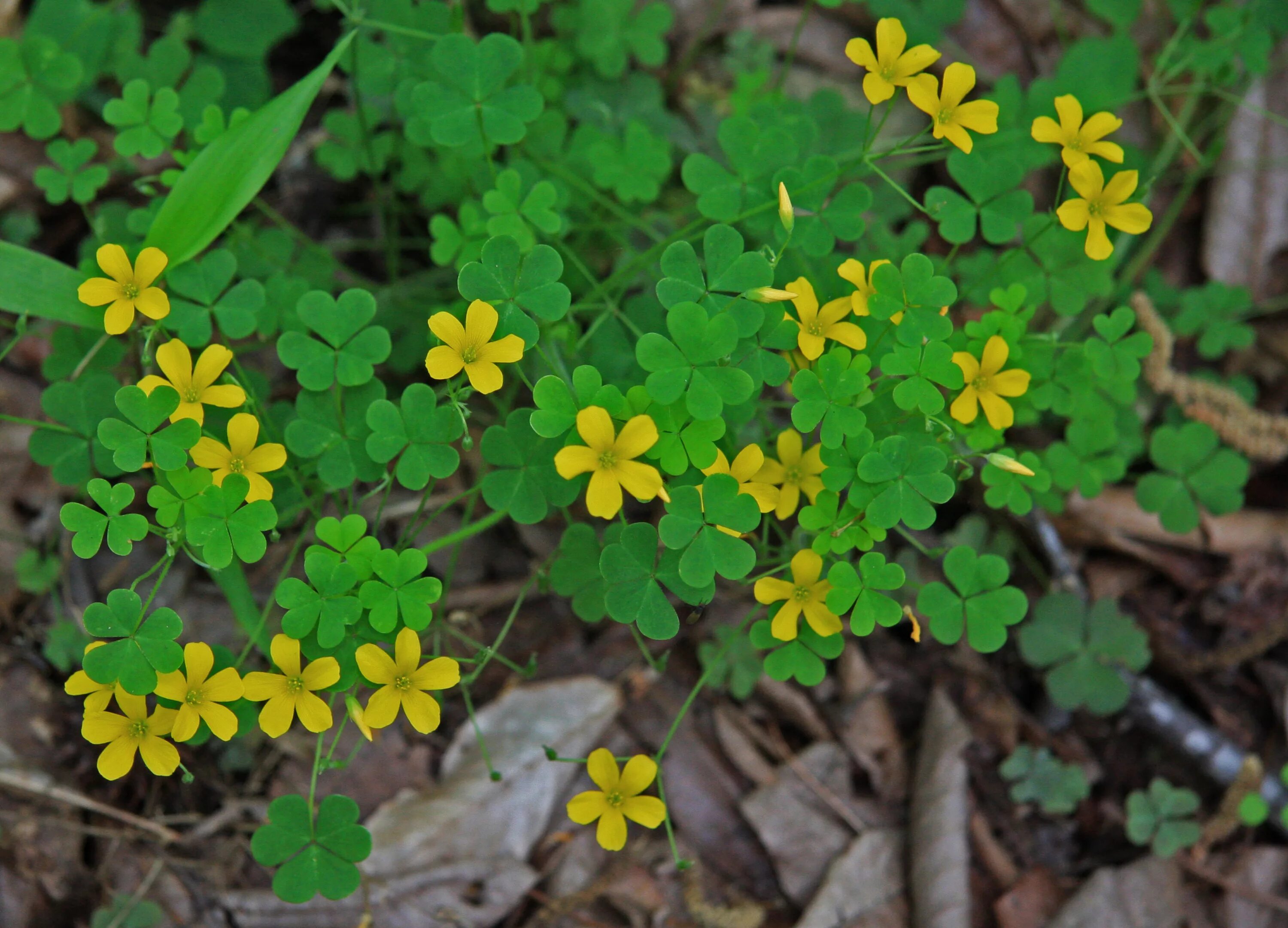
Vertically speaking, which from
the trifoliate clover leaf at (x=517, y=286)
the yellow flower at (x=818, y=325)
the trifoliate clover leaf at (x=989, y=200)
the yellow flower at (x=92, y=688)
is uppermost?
the trifoliate clover leaf at (x=989, y=200)

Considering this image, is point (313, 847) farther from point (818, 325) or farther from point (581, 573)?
point (818, 325)

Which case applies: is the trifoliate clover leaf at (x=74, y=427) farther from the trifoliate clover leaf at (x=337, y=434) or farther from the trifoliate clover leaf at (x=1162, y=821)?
the trifoliate clover leaf at (x=1162, y=821)

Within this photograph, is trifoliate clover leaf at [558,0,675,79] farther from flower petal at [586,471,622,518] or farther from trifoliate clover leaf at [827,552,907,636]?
trifoliate clover leaf at [827,552,907,636]

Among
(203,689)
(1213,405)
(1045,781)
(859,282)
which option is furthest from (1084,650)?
(203,689)

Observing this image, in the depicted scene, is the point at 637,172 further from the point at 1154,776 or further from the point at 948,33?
the point at 1154,776

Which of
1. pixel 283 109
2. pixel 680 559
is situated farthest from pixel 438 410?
pixel 283 109

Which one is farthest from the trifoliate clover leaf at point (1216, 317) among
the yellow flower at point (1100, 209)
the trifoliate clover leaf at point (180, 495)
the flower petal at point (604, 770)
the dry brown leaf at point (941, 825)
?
the trifoliate clover leaf at point (180, 495)

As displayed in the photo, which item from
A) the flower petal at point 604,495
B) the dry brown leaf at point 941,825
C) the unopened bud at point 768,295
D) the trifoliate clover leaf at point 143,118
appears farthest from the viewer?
the dry brown leaf at point 941,825
